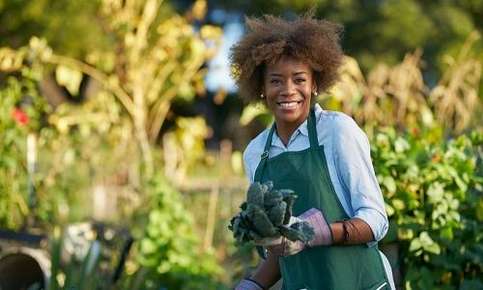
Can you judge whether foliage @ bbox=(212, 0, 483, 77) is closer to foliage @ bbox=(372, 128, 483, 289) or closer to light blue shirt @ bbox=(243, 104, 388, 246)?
foliage @ bbox=(372, 128, 483, 289)

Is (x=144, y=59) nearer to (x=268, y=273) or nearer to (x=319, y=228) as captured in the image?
(x=268, y=273)

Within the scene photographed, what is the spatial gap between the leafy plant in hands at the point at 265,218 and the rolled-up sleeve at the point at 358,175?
327 millimetres

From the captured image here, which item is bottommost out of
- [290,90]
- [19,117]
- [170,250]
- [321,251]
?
[170,250]

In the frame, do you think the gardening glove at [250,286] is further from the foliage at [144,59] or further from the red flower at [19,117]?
the foliage at [144,59]

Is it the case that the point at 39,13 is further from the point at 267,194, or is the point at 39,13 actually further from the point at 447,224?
the point at 267,194

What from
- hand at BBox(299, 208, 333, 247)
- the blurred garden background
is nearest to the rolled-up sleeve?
hand at BBox(299, 208, 333, 247)

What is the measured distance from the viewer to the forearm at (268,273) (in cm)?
332

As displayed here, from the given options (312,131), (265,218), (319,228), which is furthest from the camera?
(312,131)

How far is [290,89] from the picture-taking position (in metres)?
3.03

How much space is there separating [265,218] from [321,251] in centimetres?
47

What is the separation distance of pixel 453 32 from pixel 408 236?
17845mm

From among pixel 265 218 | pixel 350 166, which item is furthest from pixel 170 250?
pixel 265 218

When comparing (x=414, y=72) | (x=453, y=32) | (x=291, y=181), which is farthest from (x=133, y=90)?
(x=453, y=32)

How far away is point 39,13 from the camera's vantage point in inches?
614
